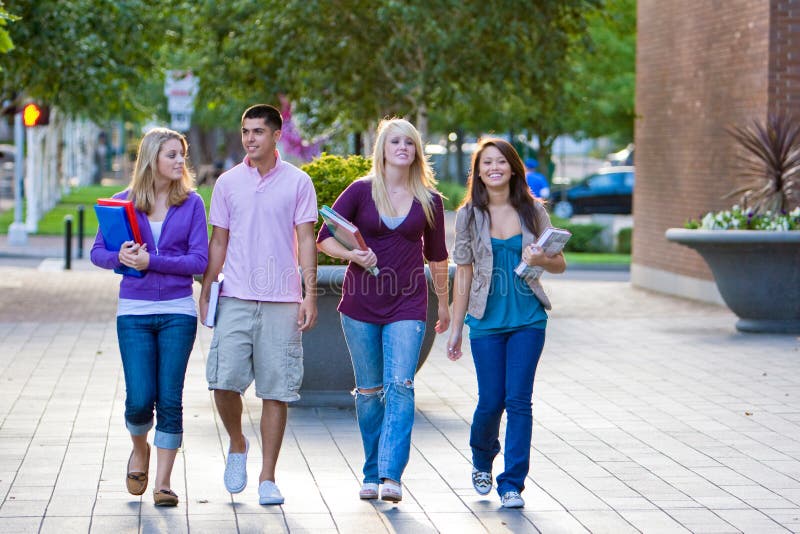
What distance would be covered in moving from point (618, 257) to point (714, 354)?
16770mm

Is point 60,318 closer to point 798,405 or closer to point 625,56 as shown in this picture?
point 798,405

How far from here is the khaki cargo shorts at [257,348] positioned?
6734 millimetres

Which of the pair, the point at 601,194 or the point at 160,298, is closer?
the point at 160,298

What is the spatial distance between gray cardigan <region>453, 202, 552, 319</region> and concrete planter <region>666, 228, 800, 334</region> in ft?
25.1

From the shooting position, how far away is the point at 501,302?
22.5ft

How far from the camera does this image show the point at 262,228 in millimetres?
6707

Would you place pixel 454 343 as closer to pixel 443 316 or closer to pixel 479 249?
pixel 443 316

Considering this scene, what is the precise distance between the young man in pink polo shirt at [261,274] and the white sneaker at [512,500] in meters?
1.03

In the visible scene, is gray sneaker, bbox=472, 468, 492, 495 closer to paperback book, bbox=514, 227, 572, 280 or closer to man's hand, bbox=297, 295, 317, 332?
paperback book, bbox=514, 227, 572, 280

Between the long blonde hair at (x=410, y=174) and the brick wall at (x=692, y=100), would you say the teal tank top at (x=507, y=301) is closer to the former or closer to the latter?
the long blonde hair at (x=410, y=174)

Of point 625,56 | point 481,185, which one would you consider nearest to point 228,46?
point 481,185

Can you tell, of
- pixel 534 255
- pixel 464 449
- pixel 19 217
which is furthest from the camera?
pixel 19 217

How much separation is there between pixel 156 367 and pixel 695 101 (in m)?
12.8

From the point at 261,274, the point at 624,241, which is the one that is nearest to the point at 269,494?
the point at 261,274
